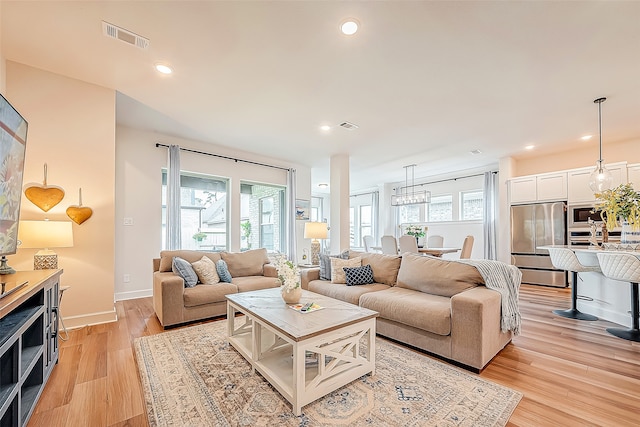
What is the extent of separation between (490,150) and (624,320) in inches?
133

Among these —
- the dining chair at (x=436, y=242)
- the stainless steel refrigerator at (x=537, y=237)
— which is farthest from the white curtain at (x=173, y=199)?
the stainless steel refrigerator at (x=537, y=237)

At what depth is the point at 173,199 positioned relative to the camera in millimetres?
4688

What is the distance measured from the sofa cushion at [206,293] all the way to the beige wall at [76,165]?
95 centimetres

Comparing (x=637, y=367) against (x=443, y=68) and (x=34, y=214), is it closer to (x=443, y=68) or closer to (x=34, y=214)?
(x=443, y=68)

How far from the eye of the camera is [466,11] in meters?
2.00

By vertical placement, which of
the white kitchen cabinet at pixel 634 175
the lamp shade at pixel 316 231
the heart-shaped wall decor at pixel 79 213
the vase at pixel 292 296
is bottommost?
the vase at pixel 292 296

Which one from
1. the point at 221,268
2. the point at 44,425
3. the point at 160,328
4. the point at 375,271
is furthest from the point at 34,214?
the point at 375,271

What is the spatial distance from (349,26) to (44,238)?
3.27 meters

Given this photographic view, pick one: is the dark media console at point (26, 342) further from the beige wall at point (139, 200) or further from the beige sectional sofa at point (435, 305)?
the beige sectional sofa at point (435, 305)

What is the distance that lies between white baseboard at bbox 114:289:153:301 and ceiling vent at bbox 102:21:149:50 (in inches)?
142

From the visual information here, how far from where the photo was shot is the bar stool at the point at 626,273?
264 cm

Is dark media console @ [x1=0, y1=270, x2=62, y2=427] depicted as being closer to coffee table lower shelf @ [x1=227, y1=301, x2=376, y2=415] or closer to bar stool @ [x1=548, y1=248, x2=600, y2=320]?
coffee table lower shelf @ [x1=227, y1=301, x2=376, y2=415]

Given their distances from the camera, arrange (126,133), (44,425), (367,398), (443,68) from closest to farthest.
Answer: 1. (44,425)
2. (367,398)
3. (443,68)
4. (126,133)

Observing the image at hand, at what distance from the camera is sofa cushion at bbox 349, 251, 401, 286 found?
345cm
